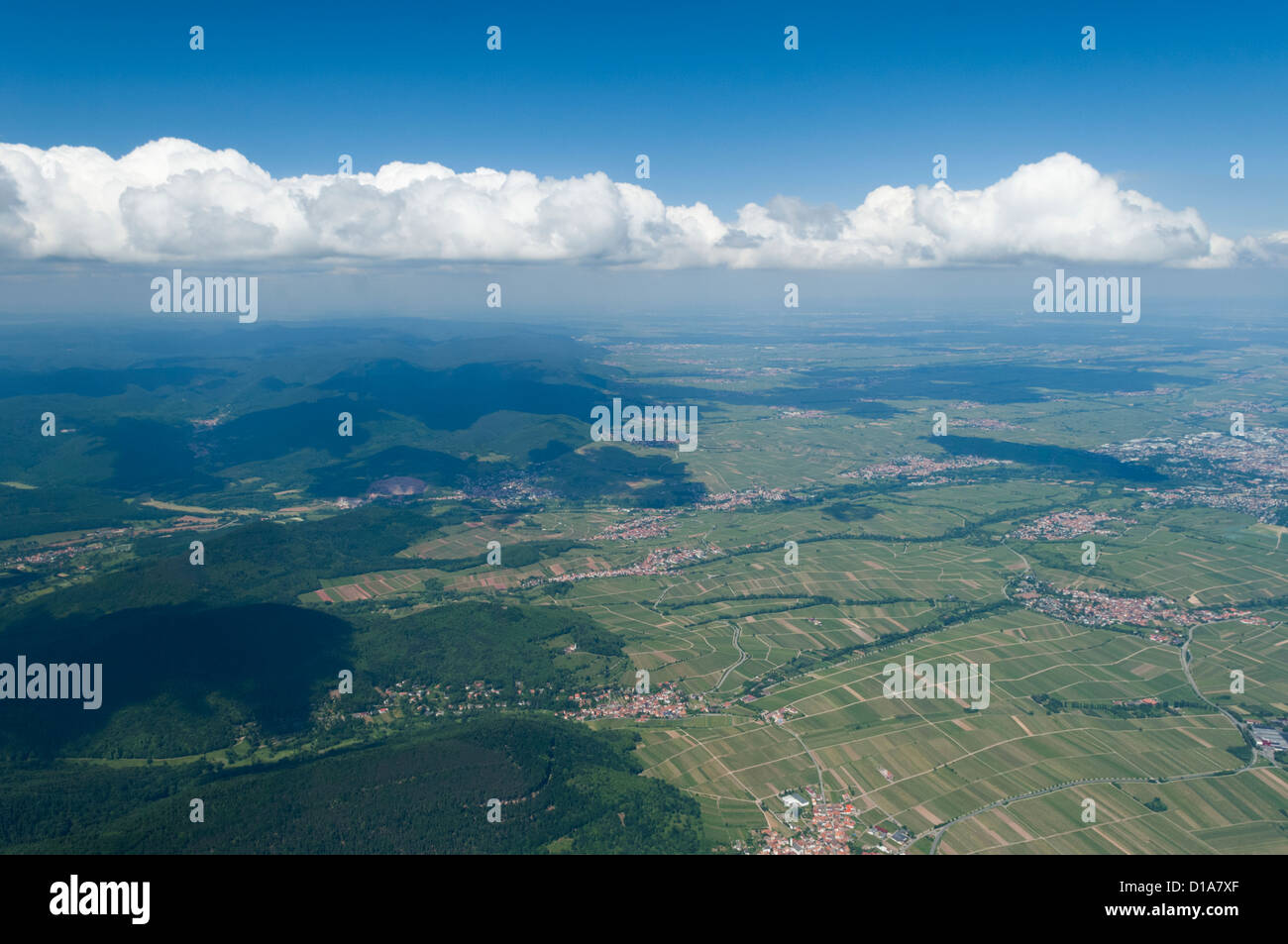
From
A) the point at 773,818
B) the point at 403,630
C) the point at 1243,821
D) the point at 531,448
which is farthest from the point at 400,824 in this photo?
the point at 531,448

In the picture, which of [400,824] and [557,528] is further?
[557,528]

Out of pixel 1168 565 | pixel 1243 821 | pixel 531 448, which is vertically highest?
pixel 531 448

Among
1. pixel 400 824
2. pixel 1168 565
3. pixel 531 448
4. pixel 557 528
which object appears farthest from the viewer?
pixel 531 448

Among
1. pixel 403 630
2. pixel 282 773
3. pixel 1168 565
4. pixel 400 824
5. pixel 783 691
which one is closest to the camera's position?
pixel 400 824
